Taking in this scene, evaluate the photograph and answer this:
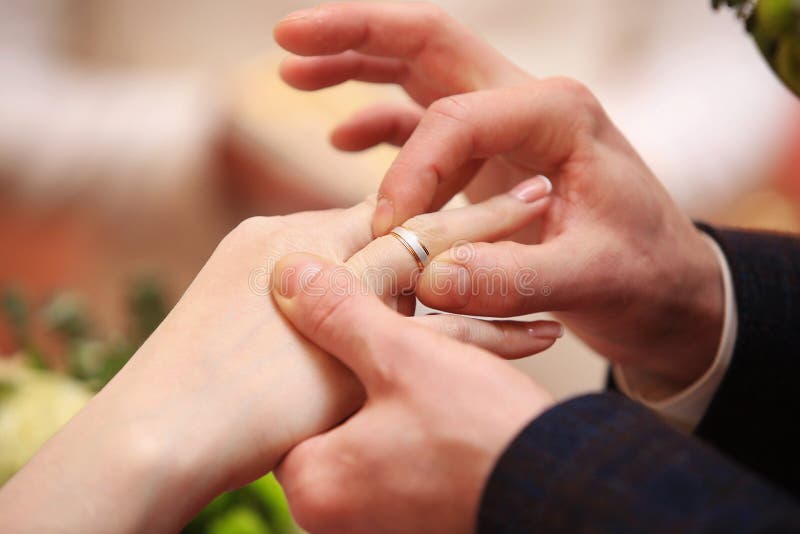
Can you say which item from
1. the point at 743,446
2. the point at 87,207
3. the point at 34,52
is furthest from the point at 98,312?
the point at 743,446

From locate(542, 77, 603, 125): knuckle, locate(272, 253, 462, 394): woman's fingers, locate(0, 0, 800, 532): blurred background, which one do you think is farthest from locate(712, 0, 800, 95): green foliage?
locate(0, 0, 800, 532): blurred background

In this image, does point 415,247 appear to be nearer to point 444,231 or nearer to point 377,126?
point 444,231

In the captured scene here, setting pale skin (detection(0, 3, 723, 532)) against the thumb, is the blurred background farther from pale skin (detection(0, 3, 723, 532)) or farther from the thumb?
the thumb

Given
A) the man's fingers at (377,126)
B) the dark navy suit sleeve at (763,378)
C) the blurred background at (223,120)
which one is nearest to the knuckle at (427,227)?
the man's fingers at (377,126)

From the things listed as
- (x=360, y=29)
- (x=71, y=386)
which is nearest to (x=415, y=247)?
(x=360, y=29)

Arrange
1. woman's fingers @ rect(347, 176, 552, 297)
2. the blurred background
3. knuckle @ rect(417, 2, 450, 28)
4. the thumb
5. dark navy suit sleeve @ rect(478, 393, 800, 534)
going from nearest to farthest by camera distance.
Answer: dark navy suit sleeve @ rect(478, 393, 800, 534) < the thumb < woman's fingers @ rect(347, 176, 552, 297) < knuckle @ rect(417, 2, 450, 28) < the blurred background

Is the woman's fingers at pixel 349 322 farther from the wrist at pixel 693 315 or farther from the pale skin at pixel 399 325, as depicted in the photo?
the wrist at pixel 693 315

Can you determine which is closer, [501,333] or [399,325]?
[399,325]
